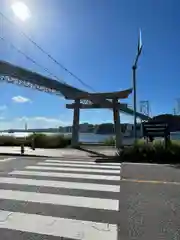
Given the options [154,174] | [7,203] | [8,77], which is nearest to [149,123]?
[154,174]

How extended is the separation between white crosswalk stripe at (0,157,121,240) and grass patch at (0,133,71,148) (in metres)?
17.1

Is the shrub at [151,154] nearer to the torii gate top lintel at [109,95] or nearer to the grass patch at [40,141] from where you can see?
the grass patch at [40,141]

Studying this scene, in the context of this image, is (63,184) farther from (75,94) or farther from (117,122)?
(117,122)

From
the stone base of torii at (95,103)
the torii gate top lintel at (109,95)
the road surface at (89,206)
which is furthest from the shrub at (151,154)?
the torii gate top lintel at (109,95)

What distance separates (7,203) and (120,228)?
2862 millimetres

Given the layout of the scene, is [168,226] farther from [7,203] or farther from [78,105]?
[78,105]

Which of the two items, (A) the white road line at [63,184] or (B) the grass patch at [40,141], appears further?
(B) the grass patch at [40,141]

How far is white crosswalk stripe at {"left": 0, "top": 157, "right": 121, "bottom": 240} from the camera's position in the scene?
5.46m

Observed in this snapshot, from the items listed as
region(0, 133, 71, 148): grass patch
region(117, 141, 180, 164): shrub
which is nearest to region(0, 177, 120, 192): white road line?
region(117, 141, 180, 164): shrub

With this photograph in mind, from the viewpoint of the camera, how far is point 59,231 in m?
5.37

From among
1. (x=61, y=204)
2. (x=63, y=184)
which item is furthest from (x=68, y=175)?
(x=61, y=204)

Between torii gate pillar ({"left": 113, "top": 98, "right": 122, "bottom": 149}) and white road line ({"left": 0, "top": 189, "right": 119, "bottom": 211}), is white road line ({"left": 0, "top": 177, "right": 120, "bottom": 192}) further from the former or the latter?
torii gate pillar ({"left": 113, "top": 98, "right": 122, "bottom": 149})

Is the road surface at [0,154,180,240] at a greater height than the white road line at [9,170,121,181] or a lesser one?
lesser

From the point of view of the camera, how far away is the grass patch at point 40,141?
93.6 feet
